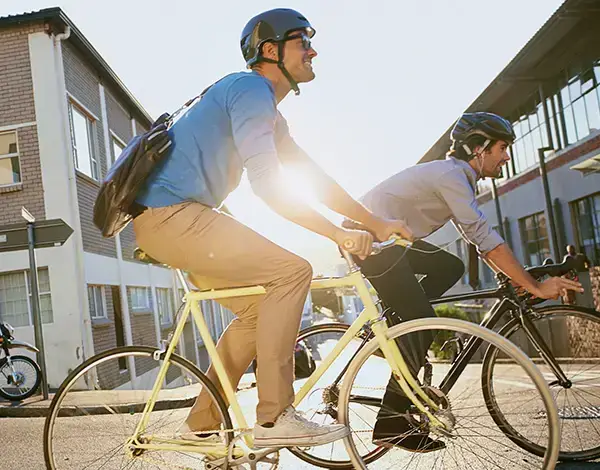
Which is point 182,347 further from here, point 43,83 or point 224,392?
point 43,83

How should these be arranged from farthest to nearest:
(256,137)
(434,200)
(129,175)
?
(434,200) < (129,175) < (256,137)

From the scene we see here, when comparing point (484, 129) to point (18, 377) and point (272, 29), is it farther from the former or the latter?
point (18, 377)

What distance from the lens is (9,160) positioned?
16.9m

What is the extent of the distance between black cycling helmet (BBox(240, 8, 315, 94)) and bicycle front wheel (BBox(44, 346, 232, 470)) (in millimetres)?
1283

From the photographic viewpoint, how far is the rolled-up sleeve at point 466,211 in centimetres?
362

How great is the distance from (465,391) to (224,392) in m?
1.11

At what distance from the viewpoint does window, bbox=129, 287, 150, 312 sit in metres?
21.6

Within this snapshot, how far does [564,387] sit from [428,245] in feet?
3.08

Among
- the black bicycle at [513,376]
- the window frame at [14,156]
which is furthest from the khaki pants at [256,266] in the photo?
the window frame at [14,156]

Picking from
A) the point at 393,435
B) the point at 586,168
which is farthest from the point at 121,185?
the point at 586,168

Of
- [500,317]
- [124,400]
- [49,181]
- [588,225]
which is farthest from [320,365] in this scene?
[588,225]

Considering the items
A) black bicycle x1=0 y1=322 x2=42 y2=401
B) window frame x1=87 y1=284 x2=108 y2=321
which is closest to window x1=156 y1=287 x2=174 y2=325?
window frame x1=87 y1=284 x2=108 y2=321

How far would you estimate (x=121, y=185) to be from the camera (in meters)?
2.97

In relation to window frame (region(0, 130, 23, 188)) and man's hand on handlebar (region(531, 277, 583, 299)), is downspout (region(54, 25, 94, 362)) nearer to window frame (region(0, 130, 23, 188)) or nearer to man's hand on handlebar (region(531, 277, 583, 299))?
window frame (region(0, 130, 23, 188))
